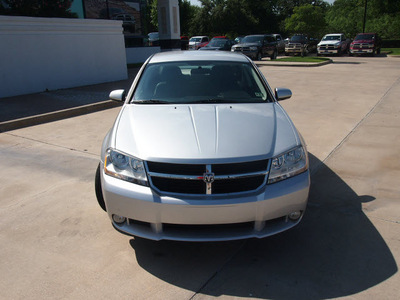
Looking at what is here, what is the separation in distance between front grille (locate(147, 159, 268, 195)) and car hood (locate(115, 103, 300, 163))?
6 cm

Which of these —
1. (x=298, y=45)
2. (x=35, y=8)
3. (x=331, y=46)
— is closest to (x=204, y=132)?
(x=35, y=8)

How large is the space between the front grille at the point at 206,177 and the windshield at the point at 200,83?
1.30 metres

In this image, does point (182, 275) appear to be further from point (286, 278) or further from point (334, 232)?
point (334, 232)

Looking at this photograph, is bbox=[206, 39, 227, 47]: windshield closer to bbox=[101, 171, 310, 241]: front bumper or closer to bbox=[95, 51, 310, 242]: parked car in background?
bbox=[95, 51, 310, 242]: parked car in background

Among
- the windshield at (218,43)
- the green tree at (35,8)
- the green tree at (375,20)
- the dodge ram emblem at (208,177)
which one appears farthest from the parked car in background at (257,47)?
the green tree at (375,20)

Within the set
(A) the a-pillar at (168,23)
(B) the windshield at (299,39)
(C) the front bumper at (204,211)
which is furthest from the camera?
(B) the windshield at (299,39)


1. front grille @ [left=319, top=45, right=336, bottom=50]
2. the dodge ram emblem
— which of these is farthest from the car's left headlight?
front grille @ [left=319, top=45, right=336, bottom=50]

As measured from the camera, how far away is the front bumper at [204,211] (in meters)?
2.72

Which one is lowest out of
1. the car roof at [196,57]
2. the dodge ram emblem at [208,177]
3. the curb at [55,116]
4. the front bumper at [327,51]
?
the curb at [55,116]

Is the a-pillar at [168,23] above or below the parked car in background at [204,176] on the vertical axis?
above

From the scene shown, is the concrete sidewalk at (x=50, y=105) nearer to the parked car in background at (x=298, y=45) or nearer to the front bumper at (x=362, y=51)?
the parked car in background at (x=298, y=45)

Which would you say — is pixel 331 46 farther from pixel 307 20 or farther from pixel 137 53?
pixel 137 53

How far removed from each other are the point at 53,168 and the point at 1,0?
1328cm

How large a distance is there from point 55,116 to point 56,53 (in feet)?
14.4
